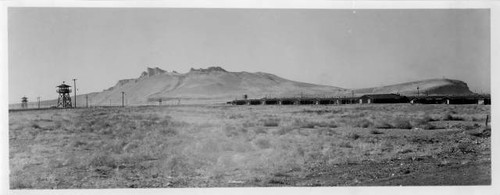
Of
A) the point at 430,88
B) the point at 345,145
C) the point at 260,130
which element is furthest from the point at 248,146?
the point at 430,88

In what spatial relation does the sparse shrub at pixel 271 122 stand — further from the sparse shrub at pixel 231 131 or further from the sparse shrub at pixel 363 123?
the sparse shrub at pixel 363 123

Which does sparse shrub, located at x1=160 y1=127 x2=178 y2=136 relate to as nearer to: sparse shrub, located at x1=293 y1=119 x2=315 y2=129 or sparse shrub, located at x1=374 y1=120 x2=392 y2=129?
sparse shrub, located at x1=293 y1=119 x2=315 y2=129

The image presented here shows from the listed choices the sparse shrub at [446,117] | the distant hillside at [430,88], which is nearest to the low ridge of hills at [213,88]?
the distant hillside at [430,88]

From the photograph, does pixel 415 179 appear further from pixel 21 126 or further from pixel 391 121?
pixel 21 126

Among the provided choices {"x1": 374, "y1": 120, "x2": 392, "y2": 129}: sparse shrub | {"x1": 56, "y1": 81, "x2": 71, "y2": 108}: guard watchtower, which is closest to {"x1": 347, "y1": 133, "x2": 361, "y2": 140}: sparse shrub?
{"x1": 374, "y1": 120, "x2": 392, "y2": 129}: sparse shrub

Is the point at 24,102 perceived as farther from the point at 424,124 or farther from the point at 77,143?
the point at 424,124
